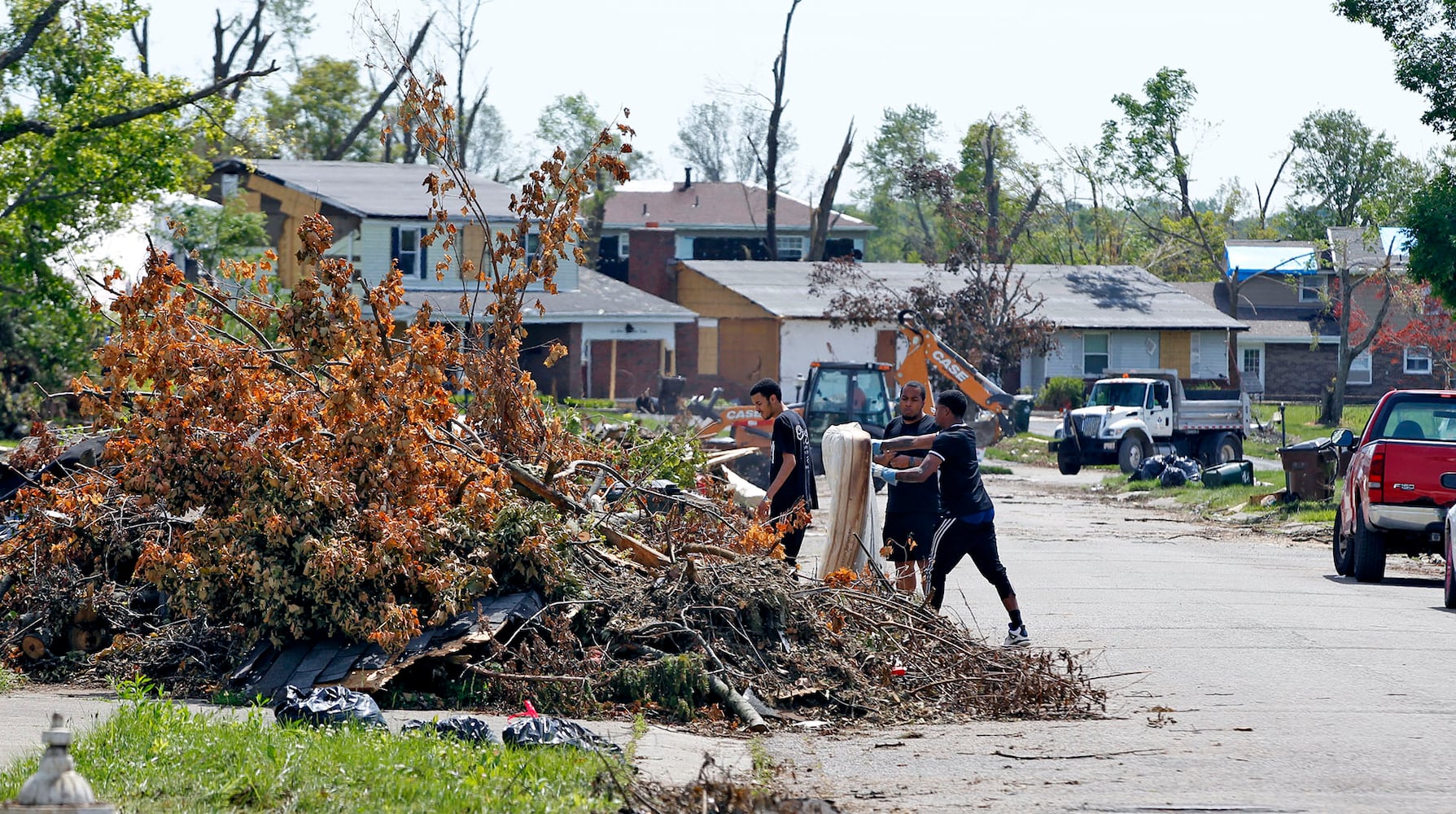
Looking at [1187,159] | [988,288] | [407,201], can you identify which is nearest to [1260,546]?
[988,288]

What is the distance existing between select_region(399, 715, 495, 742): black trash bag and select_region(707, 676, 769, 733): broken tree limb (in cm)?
141

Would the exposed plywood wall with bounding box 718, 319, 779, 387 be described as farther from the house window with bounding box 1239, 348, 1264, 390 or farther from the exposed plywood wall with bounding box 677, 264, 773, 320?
the house window with bounding box 1239, 348, 1264, 390

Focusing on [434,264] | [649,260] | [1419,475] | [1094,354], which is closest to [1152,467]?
[1419,475]

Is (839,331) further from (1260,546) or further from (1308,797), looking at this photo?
(1308,797)

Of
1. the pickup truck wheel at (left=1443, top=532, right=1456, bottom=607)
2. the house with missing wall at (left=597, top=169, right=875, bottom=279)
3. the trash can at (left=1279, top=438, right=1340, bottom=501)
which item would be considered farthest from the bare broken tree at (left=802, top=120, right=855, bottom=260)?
the pickup truck wheel at (left=1443, top=532, right=1456, bottom=607)

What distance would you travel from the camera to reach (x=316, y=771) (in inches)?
260

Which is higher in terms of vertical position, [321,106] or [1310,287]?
[321,106]

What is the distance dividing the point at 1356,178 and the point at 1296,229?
4060mm

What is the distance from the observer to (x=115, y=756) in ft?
22.6

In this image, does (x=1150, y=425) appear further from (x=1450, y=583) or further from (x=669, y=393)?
(x=1450, y=583)

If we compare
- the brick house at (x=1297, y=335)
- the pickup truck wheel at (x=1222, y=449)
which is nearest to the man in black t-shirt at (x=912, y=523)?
the pickup truck wheel at (x=1222, y=449)

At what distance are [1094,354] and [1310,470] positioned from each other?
32552mm

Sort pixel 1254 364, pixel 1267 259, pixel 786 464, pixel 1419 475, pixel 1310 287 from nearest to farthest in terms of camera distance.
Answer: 1. pixel 786 464
2. pixel 1419 475
3. pixel 1254 364
4. pixel 1310 287
5. pixel 1267 259

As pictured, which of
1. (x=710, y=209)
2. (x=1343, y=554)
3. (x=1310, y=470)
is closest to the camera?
(x=1343, y=554)
